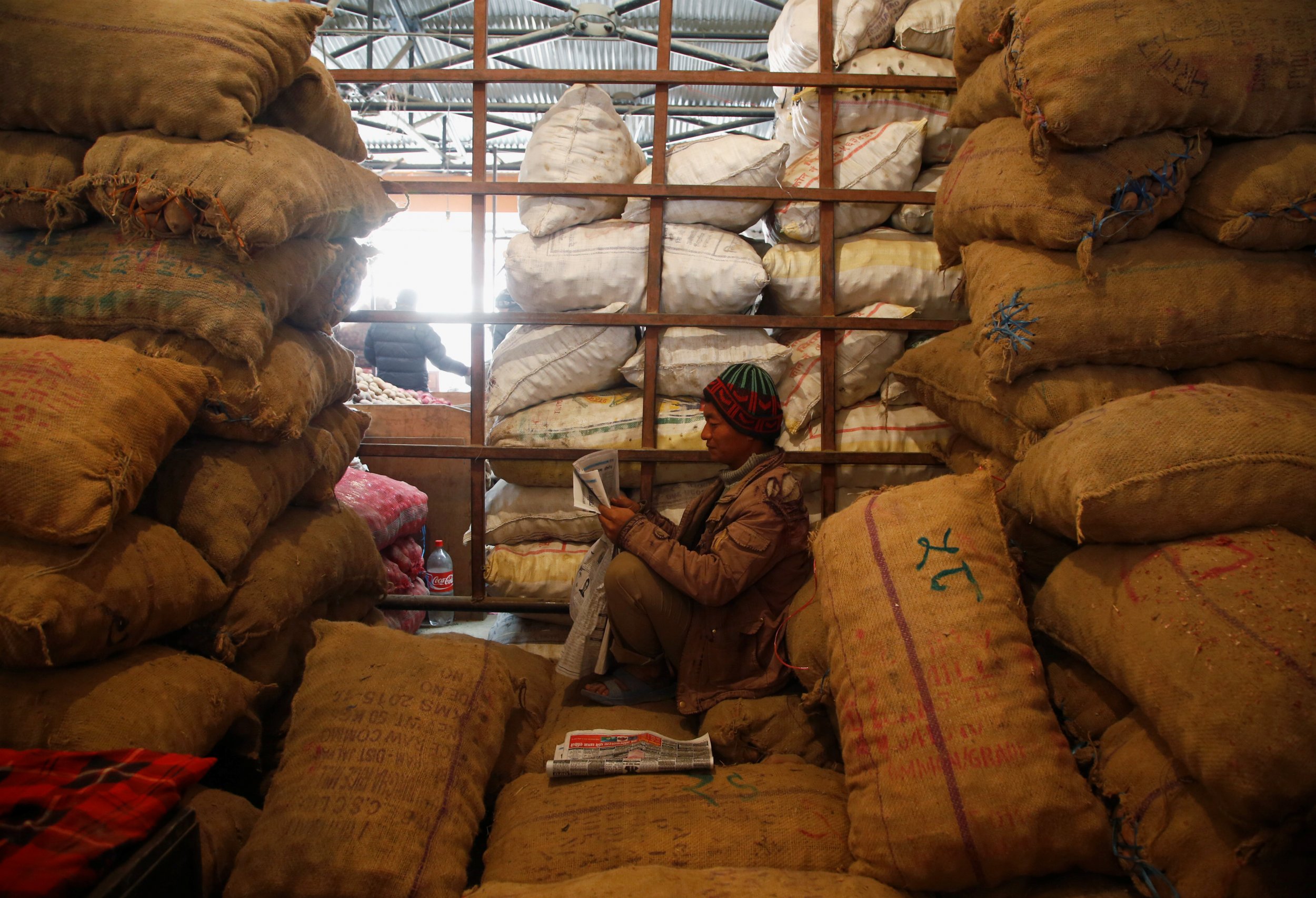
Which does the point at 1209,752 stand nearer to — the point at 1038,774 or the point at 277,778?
the point at 1038,774

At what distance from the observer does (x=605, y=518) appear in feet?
7.88

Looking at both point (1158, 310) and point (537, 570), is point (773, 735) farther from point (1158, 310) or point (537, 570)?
point (1158, 310)

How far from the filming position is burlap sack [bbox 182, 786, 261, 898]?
1677 millimetres

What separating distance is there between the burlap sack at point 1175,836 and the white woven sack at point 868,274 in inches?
65.8

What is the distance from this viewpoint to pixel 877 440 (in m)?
2.87

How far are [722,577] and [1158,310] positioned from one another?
1271 millimetres

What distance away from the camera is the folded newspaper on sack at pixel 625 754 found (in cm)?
194

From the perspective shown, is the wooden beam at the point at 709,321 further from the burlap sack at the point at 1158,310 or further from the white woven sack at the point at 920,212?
the burlap sack at the point at 1158,310

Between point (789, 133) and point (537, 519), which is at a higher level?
point (789, 133)

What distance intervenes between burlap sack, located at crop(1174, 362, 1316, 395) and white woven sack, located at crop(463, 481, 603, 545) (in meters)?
1.87

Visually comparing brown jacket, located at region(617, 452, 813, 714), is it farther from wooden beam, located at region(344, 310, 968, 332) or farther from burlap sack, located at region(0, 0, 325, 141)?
burlap sack, located at region(0, 0, 325, 141)

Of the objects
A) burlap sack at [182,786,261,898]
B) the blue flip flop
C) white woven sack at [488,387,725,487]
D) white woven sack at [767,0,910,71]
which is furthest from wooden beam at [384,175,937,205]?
burlap sack at [182,786,261,898]


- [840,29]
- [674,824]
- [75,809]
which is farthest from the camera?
[840,29]

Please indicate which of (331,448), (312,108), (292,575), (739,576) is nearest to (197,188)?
(312,108)
